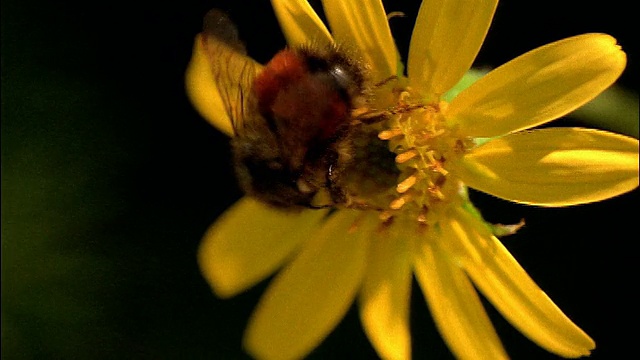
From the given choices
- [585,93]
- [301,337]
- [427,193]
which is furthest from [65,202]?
[585,93]

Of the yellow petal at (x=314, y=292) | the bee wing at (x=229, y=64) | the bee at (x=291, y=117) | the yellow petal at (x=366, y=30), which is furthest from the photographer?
the yellow petal at (x=314, y=292)

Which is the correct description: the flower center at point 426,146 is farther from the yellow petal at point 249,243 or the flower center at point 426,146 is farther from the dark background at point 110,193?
the dark background at point 110,193

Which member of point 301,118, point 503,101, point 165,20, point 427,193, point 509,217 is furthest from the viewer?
Result: point 165,20

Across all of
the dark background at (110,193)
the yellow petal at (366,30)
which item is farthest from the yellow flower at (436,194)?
→ the dark background at (110,193)

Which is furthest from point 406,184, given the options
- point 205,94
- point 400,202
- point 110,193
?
point 110,193

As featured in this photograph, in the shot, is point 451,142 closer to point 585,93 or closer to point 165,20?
point 585,93

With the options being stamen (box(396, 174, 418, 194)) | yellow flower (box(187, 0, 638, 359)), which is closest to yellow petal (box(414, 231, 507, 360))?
yellow flower (box(187, 0, 638, 359))

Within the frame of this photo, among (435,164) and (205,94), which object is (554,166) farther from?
(205,94)
